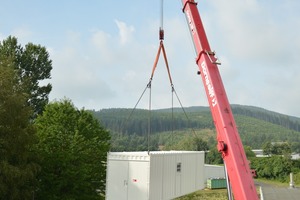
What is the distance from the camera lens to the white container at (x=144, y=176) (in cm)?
1337

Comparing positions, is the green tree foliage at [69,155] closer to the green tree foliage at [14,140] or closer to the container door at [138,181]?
the green tree foliage at [14,140]

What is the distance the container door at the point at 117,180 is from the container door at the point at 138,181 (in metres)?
0.22

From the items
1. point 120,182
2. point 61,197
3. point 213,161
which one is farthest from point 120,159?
point 213,161

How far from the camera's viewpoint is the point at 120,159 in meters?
14.1

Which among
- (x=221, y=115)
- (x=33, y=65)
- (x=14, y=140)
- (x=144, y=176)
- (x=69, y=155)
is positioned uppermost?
(x=33, y=65)

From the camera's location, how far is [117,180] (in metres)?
14.0

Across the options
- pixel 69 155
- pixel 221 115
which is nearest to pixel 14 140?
pixel 69 155

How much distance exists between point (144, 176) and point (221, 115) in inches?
228

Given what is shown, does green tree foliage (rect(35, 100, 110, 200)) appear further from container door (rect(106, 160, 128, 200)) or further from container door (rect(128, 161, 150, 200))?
container door (rect(128, 161, 150, 200))

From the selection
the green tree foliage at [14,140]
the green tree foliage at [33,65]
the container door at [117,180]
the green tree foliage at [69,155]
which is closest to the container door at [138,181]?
the container door at [117,180]

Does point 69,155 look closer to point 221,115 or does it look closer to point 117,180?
point 117,180

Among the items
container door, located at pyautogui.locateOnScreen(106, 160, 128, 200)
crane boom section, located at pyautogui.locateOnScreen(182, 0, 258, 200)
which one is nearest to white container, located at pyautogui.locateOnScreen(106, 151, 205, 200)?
container door, located at pyautogui.locateOnScreen(106, 160, 128, 200)

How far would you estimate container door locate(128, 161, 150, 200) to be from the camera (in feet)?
43.5

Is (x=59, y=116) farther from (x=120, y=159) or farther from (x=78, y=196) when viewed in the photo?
(x=120, y=159)
